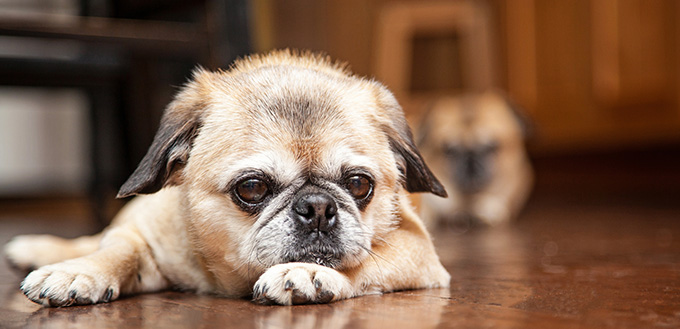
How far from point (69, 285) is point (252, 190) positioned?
1.61ft

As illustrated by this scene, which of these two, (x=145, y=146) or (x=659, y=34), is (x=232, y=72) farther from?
(x=659, y=34)

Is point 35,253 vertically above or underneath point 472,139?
underneath

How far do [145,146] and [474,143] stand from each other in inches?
99.2

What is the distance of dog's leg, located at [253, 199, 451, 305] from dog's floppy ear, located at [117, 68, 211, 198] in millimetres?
453

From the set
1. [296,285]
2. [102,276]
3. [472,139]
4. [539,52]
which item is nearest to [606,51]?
[539,52]

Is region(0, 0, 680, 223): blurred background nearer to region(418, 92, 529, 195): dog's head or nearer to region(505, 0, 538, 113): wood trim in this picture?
region(505, 0, 538, 113): wood trim

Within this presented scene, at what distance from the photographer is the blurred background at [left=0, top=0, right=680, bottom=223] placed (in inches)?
141

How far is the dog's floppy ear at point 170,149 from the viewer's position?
1.89 m

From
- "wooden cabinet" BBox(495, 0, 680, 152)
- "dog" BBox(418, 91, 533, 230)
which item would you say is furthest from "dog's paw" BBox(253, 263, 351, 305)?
"wooden cabinet" BBox(495, 0, 680, 152)

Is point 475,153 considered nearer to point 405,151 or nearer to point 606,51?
point 606,51

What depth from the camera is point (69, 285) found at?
5.65 feet

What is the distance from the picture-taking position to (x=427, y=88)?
25.0 feet

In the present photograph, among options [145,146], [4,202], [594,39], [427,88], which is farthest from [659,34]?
[4,202]

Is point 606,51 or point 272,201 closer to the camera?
point 272,201
